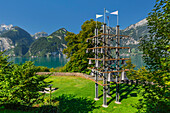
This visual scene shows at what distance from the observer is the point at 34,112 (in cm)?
650

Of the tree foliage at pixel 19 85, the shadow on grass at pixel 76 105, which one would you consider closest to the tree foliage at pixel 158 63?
the shadow on grass at pixel 76 105

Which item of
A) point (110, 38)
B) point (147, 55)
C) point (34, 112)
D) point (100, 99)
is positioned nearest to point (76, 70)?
point (100, 99)

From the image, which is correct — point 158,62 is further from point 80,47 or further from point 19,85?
point 80,47

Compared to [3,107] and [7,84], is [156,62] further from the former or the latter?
[3,107]

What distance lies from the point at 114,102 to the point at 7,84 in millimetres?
8612

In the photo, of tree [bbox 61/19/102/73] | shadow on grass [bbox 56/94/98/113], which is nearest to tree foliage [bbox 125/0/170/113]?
shadow on grass [bbox 56/94/98/113]

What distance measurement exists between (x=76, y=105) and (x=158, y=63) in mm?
7323

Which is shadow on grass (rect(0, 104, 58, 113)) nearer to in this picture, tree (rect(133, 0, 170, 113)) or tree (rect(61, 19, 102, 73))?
tree (rect(133, 0, 170, 113))

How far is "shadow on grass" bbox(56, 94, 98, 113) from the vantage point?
27.0 feet

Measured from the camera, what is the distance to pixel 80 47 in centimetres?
2252

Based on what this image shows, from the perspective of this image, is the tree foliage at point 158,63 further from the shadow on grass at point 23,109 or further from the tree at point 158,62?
the shadow on grass at point 23,109

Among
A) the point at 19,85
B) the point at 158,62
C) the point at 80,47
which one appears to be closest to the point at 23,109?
the point at 19,85

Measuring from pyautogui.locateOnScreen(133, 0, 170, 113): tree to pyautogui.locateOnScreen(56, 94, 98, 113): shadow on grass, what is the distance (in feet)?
15.1

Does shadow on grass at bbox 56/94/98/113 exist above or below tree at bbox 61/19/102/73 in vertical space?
below
